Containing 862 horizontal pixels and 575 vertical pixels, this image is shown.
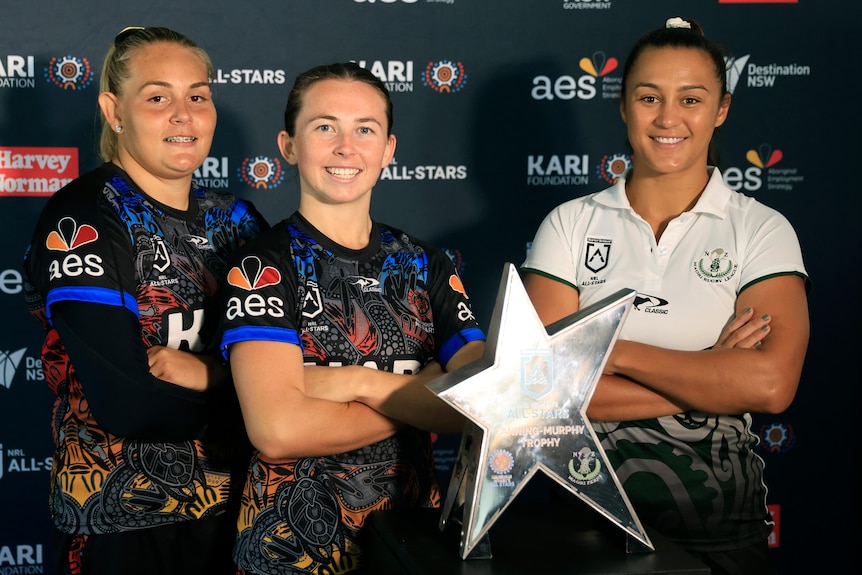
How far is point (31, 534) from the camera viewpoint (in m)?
2.90

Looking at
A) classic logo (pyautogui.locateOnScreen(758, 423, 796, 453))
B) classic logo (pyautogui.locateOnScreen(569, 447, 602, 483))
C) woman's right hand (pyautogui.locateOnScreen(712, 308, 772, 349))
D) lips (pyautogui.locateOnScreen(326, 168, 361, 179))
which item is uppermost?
lips (pyautogui.locateOnScreen(326, 168, 361, 179))

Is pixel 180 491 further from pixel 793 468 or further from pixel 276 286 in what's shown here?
pixel 793 468

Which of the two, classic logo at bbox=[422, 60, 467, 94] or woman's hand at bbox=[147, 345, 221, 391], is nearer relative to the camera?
woman's hand at bbox=[147, 345, 221, 391]

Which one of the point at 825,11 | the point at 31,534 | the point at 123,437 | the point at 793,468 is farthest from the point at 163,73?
the point at 793,468

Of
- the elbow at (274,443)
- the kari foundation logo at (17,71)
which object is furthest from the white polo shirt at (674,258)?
the kari foundation logo at (17,71)

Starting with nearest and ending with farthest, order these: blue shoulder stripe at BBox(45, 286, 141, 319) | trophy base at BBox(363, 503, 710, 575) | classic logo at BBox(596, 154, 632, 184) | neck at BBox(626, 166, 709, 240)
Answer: trophy base at BBox(363, 503, 710, 575) → blue shoulder stripe at BBox(45, 286, 141, 319) → neck at BBox(626, 166, 709, 240) → classic logo at BBox(596, 154, 632, 184)

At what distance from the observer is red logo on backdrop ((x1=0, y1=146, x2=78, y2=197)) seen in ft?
9.16

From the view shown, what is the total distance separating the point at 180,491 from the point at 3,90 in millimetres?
1634

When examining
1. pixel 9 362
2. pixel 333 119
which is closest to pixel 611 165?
pixel 333 119

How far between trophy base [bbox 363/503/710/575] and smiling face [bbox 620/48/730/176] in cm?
77

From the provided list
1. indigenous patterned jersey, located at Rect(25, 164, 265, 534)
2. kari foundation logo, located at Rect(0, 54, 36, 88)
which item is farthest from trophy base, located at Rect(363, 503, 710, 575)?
kari foundation logo, located at Rect(0, 54, 36, 88)

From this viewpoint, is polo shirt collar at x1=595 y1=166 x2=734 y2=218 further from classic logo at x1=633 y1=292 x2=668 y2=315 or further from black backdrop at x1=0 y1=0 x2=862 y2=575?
black backdrop at x1=0 y1=0 x2=862 y2=575

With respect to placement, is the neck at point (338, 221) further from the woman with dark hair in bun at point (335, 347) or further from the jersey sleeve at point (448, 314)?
the jersey sleeve at point (448, 314)

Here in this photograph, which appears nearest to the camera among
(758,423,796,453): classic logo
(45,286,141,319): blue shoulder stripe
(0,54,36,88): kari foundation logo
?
(45,286,141,319): blue shoulder stripe
